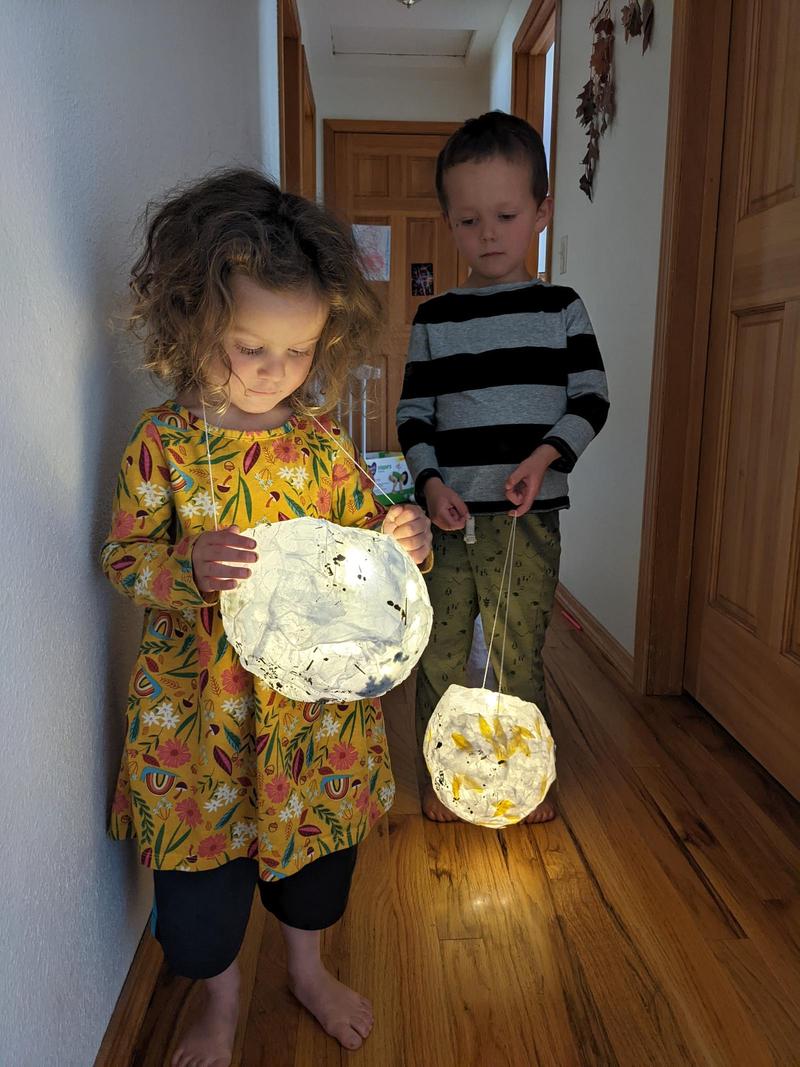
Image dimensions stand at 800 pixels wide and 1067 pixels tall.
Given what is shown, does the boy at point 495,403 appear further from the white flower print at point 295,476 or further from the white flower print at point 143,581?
the white flower print at point 143,581

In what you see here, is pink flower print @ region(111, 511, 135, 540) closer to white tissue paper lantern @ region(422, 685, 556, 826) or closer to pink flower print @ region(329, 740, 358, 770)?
pink flower print @ region(329, 740, 358, 770)

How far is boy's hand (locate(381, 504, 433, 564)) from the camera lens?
95 centimetres

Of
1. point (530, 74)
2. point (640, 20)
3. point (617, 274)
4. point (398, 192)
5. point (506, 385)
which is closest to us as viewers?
point (506, 385)

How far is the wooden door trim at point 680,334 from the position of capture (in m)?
1.91

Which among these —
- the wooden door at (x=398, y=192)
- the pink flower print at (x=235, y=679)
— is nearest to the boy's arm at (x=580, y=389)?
the pink flower print at (x=235, y=679)

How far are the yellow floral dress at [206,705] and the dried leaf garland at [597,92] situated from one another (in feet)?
6.47

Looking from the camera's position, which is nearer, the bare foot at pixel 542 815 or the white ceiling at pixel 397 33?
the bare foot at pixel 542 815

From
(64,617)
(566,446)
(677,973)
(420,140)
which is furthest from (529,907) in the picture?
(420,140)

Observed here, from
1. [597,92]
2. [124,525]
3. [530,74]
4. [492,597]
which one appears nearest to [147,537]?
[124,525]

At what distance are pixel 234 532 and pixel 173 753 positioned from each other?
320 mm

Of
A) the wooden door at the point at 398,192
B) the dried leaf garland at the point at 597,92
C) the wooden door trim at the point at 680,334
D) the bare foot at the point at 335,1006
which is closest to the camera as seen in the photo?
the bare foot at the point at 335,1006

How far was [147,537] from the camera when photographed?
3.05ft

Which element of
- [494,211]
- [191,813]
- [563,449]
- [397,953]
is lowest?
[397,953]

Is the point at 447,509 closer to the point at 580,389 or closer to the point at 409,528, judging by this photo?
the point at 580,389
